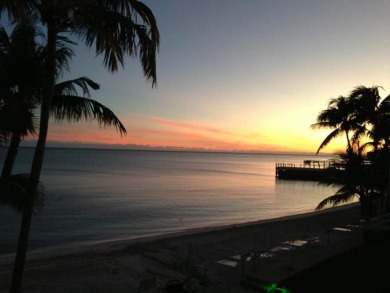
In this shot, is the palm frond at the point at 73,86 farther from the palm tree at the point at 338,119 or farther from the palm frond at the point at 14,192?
the palm tree at the point at 338,119

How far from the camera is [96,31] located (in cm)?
569

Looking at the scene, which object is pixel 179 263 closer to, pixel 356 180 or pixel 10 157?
pixel 10 157

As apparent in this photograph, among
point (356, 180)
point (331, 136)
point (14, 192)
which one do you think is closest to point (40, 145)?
point (14, 192)

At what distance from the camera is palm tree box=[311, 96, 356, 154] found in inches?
842

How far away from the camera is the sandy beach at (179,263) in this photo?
29.9ft

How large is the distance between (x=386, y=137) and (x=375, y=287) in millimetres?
14198

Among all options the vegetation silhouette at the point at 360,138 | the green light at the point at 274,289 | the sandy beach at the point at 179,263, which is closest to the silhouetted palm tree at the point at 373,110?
the vegetation silhouette at the point at 360,138

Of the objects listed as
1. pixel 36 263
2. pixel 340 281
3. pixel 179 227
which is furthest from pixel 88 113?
pixel 179 227

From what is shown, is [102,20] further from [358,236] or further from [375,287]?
[358,236]

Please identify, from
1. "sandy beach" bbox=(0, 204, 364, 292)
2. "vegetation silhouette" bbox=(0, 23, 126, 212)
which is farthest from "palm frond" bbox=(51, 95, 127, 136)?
"sandy beach" bbox=(0, 204, 364, 292)

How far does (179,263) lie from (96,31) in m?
10.8

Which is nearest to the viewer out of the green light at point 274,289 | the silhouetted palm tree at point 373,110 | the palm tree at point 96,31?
the palm tree at point 96,31

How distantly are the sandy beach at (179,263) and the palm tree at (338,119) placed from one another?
19.7ft

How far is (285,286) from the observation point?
309 inches
